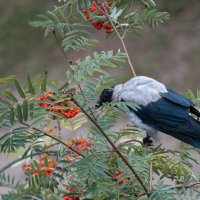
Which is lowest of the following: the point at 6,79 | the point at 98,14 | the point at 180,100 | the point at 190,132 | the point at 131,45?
the point at 190,132

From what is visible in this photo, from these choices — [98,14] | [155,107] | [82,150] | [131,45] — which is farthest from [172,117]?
[131,45]

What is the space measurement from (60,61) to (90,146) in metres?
5.57

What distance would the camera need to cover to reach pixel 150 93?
94.1 inches

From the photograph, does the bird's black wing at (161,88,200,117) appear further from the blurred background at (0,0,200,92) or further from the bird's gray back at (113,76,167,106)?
the blurred background at (0,0,200,92)

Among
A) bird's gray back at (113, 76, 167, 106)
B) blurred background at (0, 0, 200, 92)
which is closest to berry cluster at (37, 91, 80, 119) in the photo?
bird's gray back at (113, 76, 167, 106)

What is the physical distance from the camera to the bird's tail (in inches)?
82.8

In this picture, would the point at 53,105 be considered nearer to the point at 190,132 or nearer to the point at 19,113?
the point at 19,113

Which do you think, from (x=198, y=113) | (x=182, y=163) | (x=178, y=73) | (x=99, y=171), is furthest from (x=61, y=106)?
(x=178, y=73)

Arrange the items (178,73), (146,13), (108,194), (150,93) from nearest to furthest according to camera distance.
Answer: (108,194) → (146,13) → (150,93) → (178,73)

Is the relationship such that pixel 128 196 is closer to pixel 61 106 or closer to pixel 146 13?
pixel 61 106

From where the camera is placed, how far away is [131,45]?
7094mm

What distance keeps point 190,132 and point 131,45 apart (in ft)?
16.4

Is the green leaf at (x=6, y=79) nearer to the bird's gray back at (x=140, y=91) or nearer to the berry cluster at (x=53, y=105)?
the berry cluster at (x=53, y=105)

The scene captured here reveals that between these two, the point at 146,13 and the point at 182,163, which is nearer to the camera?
the point at 182,163
